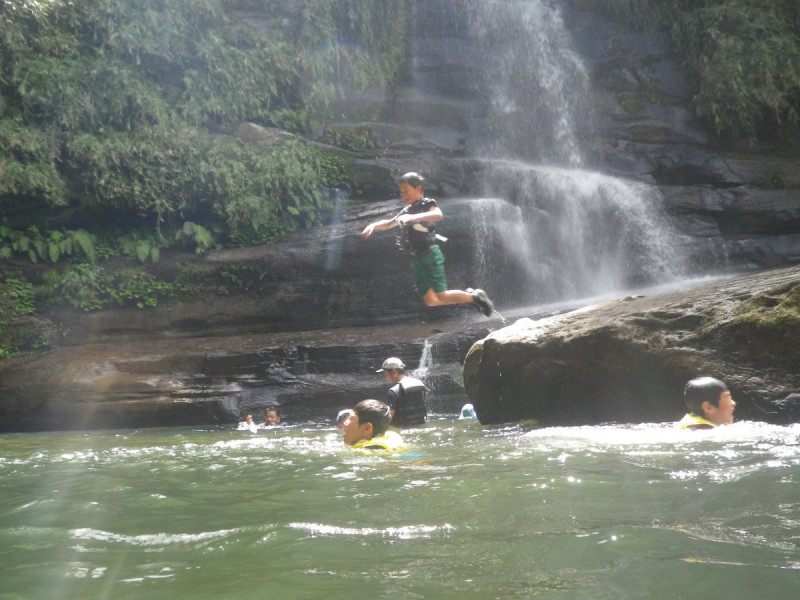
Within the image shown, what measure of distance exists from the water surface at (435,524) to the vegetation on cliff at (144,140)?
38.4 ft

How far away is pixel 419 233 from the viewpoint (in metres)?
7.20

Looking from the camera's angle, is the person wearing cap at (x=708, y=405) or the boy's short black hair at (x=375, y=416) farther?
the boy's short black hair at (x=375, y=416)

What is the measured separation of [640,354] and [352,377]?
23.4ft

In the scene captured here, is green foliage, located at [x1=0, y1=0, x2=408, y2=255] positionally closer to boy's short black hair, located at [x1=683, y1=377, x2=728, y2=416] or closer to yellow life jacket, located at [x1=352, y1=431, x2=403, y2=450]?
yellow life jacket, located at [x1=352, y1=431, x2=403, y2=450]

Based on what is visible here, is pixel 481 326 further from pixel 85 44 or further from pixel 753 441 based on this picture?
pixel 85 44

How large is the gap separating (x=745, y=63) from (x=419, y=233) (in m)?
17.1

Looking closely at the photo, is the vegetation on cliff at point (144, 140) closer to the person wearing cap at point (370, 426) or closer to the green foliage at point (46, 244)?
the green foliage at point (46, 244)

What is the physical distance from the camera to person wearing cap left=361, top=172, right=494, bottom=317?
7078 millimetres

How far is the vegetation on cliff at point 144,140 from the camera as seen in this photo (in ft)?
52.2

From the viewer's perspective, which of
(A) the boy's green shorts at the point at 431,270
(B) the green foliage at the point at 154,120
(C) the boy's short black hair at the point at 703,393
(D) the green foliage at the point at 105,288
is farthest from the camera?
(B) the green foliage at the point at 154,120

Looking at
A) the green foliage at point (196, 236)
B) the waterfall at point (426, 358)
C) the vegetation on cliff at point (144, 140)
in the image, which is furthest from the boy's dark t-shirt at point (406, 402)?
the green foliage at point (196, 236)

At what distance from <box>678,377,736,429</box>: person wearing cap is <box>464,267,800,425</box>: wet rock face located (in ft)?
2.66

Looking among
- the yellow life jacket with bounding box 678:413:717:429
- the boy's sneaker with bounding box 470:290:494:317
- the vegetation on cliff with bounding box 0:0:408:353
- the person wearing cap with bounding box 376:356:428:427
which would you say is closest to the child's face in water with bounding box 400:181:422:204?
the boy's sneaker with bounding box 470:290:494:317

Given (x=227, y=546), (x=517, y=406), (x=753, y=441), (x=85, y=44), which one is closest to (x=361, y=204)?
(x=85, y=44)
